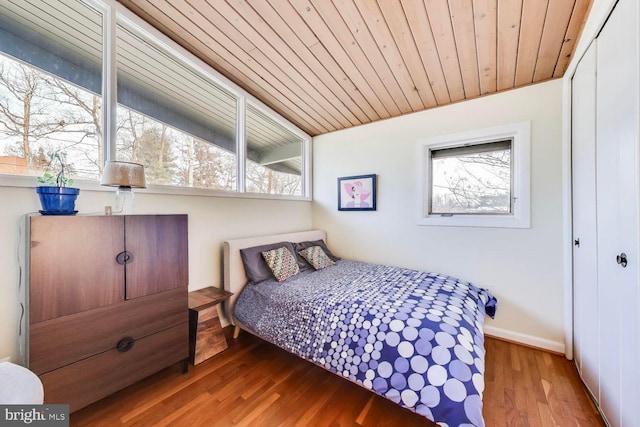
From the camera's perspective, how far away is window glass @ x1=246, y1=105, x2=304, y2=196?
263 cm

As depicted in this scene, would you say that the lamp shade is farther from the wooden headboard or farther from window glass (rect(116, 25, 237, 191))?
the wooden headboard

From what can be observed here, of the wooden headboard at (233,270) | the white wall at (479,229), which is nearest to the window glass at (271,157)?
the white wall at (479,229)

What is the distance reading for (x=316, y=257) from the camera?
262cm

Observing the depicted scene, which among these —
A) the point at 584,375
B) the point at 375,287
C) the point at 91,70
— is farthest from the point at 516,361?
the point at 91,70

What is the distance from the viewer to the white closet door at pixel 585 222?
144 centimetres

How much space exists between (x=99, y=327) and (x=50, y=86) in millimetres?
1448

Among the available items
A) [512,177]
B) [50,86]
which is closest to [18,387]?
[50,86]

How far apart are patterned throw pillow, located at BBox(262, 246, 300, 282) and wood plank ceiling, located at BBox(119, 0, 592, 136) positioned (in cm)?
167

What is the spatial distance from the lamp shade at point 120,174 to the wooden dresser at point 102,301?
0.20 metres

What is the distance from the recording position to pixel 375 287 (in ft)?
6.42

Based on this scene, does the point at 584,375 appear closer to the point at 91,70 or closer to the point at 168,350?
the point at 168,350

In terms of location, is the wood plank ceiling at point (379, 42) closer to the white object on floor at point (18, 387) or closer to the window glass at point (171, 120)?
the window glass at point (171, 120)

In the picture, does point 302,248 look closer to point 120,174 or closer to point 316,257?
point 316,257

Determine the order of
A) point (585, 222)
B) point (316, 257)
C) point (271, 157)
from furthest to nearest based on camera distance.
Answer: point (271, 157) < point (316, 257) < point (585, 222)
